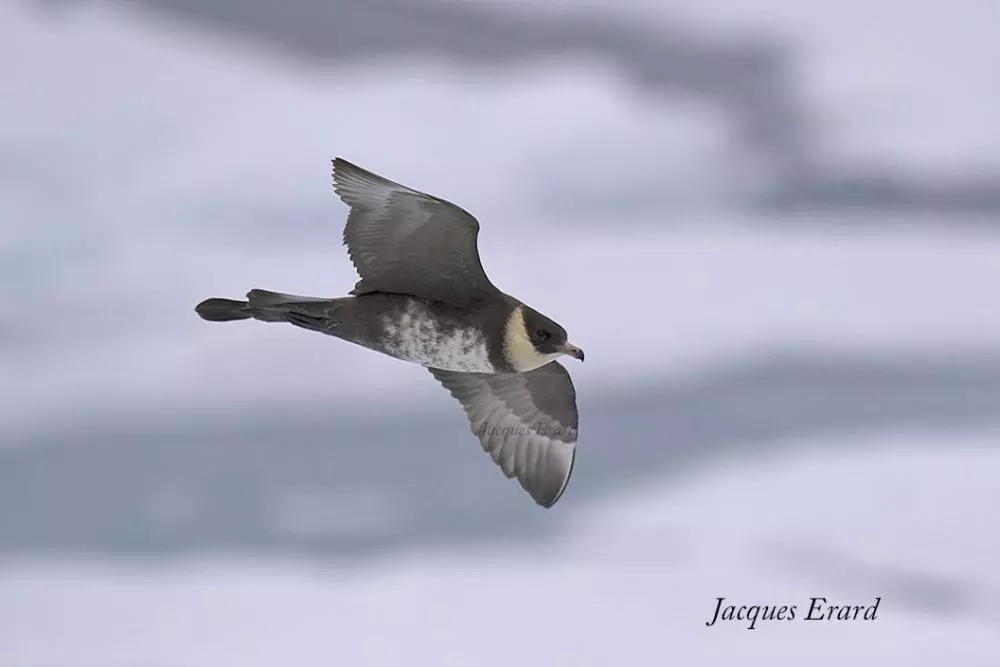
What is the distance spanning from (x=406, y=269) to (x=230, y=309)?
4.01 ft

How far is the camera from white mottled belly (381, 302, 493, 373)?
289 inches

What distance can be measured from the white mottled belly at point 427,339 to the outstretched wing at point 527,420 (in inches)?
49.3

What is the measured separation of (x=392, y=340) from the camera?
737cm

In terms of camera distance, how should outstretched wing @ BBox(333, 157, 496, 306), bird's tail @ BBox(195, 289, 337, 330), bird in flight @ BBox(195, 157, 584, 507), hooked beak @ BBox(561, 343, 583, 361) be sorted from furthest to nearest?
hooked beak @ BBox(561, 343, 583, 361)
bird's tail @ BBox(195, 289, 337, 330)
bird in flight @ BBox(195, 157, 584, 507)
outstretched wing @ BBox(333, 157, 496, 306)

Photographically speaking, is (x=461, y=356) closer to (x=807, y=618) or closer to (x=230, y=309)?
(x=230, y=309)

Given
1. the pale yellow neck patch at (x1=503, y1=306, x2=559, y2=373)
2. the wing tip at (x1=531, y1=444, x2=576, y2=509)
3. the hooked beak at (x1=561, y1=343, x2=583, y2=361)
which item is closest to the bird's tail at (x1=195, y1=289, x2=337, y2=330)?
the pale yellow neck patch at (x1=503, y1=306, x2=559, y2=373)

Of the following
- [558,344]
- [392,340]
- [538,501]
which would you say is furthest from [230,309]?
[538,501]

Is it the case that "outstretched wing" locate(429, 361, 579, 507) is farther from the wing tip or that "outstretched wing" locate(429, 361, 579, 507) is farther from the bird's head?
the bird's head

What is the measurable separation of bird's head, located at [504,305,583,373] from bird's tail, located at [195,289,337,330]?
123cm

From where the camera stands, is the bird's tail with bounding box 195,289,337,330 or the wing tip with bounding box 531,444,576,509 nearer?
the bird's tail with bounding box 195,289,337,330

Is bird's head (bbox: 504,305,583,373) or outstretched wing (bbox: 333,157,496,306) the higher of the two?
outstretched wing (bbox: 333,157,496,306)

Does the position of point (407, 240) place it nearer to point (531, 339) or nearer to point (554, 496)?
point (531, 339)

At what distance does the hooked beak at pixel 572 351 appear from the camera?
7.38 m

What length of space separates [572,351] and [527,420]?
4.83 ft
